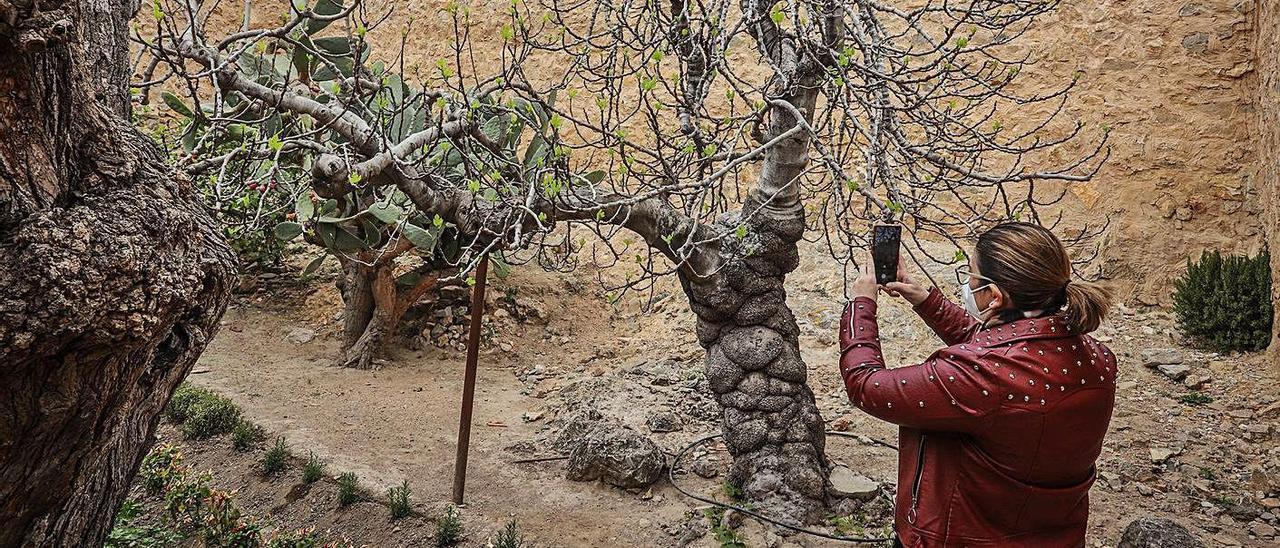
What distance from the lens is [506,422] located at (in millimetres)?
5902

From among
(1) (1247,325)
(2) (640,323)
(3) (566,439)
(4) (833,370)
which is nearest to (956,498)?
(3) (566,439)

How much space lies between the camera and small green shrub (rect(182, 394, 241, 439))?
5551mm

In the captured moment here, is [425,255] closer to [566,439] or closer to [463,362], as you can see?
[463,362]

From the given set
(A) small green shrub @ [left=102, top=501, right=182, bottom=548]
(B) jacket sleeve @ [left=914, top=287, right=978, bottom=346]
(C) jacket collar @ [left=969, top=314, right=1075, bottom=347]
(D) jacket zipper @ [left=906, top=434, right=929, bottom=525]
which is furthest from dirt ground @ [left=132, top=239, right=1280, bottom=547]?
(C) jacket collar @ [left=969, top=314, right=1075, bottom=347]

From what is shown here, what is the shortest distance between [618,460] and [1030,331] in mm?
2869

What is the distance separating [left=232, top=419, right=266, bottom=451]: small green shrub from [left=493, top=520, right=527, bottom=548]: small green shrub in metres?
2.07

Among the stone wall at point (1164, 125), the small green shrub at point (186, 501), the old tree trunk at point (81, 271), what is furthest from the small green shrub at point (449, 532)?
the stone wall at point (1164, 125)

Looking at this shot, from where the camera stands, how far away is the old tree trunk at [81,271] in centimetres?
157

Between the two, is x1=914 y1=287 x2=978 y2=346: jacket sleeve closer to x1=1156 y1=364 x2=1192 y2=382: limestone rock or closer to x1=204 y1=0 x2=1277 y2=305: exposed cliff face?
x1=1156 y1=364 x2=1192 y2=382: limestone rock

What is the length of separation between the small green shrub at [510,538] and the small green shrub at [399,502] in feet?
1.68

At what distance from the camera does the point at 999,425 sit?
2.02 metres

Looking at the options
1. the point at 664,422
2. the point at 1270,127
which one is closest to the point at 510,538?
Answer: the point at 664,422

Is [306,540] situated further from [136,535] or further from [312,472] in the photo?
[136,535]

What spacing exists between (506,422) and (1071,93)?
542 cm
